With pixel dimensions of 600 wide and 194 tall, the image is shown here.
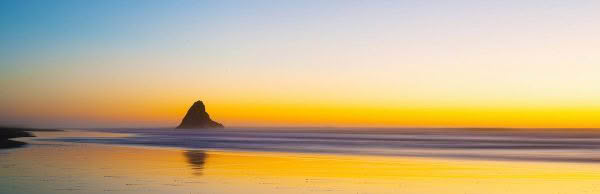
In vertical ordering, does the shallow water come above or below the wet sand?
above

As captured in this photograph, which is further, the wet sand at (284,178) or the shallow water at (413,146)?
the shallow water at (413,146)

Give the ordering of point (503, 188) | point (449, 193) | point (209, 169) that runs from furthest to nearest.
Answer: point (209, 169) → point (503, 188) → point (449, 193)

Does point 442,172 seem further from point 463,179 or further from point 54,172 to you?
point 54,172

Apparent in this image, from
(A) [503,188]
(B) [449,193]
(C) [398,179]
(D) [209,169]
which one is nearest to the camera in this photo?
(B) [449,193]

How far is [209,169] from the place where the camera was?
2544cm

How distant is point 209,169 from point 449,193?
10978 millimetres

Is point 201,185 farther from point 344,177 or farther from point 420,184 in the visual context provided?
point 420,184

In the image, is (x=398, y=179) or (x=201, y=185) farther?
(x=398, y=179)

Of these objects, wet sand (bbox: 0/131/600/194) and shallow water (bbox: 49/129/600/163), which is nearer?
wet sand (bbox: 0/131/600/194)

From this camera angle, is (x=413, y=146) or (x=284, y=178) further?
(x=413, y=146)

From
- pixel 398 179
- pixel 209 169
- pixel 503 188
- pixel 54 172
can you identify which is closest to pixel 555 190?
pixel 503 188

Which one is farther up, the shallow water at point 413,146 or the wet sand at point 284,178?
the shallow water at point 413,146

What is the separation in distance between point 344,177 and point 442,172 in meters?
5.20

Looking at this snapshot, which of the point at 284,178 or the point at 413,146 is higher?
the point at 413,146
